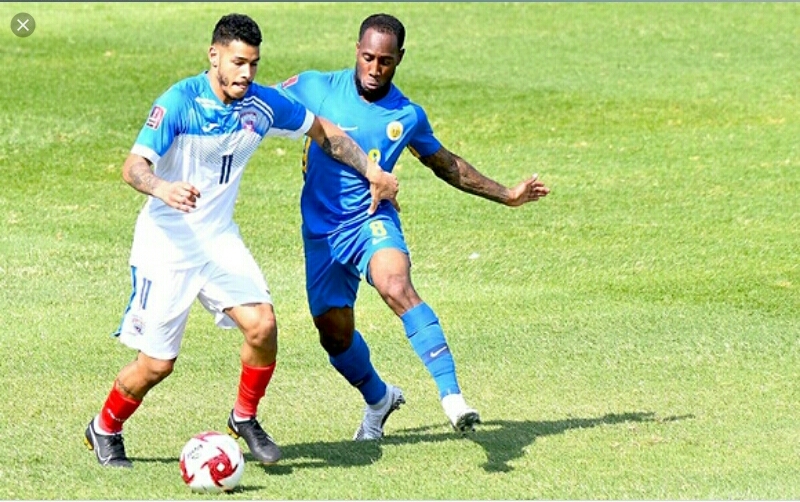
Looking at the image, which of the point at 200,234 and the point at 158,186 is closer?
the point at 158,186

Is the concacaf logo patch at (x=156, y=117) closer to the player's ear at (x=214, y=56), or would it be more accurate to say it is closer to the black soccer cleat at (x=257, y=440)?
the player's ear at (x=214, y=56)

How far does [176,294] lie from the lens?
846cm

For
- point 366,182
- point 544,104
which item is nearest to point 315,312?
point 366,182

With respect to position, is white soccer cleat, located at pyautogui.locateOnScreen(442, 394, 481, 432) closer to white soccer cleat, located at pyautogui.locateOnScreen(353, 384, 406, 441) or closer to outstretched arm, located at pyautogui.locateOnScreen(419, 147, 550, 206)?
white soccer cleat, located at pyautogui.locateOnScreen(353, 384, 406, 441)

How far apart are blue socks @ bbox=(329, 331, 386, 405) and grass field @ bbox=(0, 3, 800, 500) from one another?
0.91 ft

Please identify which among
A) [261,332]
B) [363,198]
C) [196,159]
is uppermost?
[196,159]

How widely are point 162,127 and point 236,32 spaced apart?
2.07 ft

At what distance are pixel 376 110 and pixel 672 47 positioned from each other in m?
15.8

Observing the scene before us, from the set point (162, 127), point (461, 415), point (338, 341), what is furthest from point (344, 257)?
point (162, 127)

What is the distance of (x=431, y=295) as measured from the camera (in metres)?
13.1

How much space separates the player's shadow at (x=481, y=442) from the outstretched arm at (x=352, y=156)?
4.73ft

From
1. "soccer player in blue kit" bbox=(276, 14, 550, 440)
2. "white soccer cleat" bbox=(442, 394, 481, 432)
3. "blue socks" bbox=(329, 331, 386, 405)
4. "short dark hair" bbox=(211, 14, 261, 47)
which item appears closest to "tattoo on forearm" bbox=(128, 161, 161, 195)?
"short dark hair" bbox=(211, 14, 261, 47)

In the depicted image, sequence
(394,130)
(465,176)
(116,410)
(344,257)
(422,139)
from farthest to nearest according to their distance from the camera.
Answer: (465,176) → (422,139) → (394,130) → (344,257) → (116,410)

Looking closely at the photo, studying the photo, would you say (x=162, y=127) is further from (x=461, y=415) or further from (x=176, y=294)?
(x=461, y=415)
